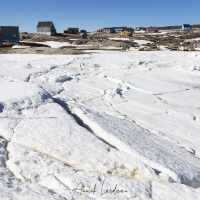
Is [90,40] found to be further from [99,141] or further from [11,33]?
[99,141]

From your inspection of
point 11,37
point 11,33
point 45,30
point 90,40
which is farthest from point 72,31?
point 11,37

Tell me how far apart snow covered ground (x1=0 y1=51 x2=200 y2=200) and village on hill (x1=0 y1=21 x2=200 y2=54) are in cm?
1230

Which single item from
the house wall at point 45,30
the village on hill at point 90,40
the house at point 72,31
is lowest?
the village on hill at point 90,40

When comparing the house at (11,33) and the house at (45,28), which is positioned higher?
the house at (45,28)

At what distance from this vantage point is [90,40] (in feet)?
154

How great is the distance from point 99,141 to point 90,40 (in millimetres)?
43299

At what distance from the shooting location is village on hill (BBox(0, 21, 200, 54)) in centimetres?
3081

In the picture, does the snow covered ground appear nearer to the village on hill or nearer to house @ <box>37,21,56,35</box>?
the village on hill

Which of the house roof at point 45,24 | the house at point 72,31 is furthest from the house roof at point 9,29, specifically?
the house at point 72,31

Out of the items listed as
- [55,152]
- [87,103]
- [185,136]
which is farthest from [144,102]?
[55,152]

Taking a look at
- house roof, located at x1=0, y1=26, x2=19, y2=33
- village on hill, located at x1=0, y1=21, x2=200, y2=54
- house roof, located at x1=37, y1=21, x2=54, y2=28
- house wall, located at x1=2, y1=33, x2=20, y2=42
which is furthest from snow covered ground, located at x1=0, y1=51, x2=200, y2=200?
house roof, located at x1=37, y1=21, x2=54, y2=28

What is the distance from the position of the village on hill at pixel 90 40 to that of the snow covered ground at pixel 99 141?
484 inches

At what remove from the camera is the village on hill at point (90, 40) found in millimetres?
30812

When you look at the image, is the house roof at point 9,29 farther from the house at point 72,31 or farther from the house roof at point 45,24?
the house at point 72,31
